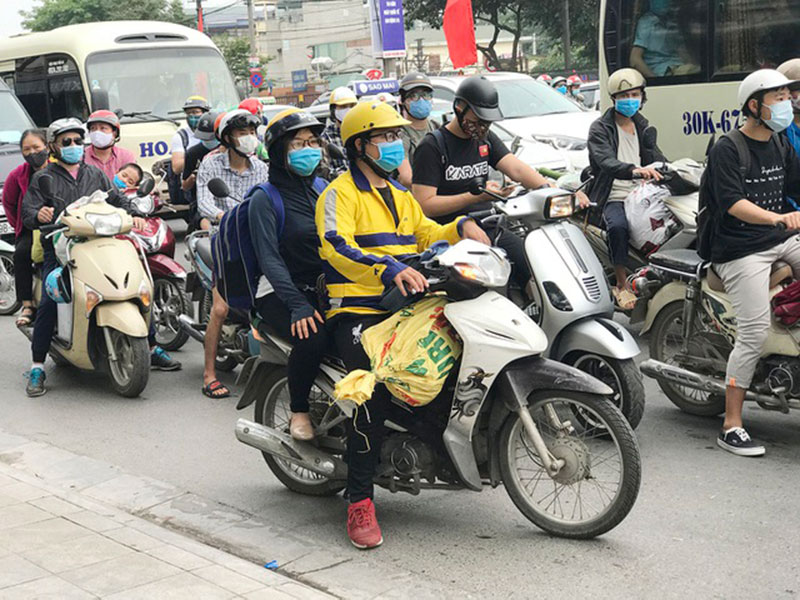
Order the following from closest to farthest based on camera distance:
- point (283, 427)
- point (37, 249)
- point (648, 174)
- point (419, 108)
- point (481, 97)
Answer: point (283, 427) → point (481, 97) → point (648, 174) → point (37, 249) → point (419, 108)

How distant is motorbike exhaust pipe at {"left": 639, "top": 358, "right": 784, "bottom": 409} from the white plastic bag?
1587mm

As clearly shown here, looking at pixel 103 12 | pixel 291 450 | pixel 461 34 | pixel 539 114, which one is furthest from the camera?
pixel 103 12

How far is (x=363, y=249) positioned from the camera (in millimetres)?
4844

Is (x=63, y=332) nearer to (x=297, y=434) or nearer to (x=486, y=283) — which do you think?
(x=297, y=434)

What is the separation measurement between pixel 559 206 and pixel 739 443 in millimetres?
1545

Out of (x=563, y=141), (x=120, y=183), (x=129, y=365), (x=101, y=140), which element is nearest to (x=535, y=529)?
(x=129, y=365)

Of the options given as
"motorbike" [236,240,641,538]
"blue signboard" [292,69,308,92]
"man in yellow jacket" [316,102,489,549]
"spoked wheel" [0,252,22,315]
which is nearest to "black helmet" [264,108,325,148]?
"man in yellow jacket" [316,102,489,549]

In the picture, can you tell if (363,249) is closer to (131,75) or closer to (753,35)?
(753,35)

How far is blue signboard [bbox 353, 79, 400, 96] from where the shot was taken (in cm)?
1436

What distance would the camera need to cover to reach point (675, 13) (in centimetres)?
1185

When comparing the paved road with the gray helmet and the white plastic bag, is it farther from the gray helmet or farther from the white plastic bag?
the gray helmet

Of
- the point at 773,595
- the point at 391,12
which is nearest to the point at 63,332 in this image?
the point at 773,595

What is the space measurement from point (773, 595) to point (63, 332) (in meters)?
5.54

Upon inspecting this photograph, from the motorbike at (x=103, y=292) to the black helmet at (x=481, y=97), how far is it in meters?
2.84
